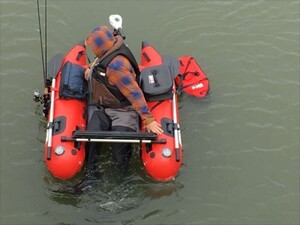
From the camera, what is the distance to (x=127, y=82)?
6098 millimetres

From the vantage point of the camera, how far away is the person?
6.09m

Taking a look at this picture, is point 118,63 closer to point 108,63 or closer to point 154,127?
point 108,63

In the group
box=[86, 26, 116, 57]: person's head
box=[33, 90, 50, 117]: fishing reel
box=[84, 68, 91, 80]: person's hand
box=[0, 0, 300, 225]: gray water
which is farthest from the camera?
box=[33, 90, 50, 117]: fishing reel

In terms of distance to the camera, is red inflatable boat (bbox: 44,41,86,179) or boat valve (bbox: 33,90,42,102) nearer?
red inflatable boat (bbox: 44,41,86,179)

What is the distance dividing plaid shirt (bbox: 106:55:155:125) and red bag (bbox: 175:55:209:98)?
1.64 metres

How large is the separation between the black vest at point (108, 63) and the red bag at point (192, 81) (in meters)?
1.35

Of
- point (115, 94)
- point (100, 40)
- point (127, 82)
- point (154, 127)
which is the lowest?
point (154, 127)

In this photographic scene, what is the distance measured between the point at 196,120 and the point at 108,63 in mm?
2138

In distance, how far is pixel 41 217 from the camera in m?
6.42

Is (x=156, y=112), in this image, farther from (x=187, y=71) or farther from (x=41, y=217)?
(x=41, y=217)

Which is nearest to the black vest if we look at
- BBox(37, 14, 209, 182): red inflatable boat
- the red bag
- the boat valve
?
BBox(37, 14, 209, 182): red inflatable boat

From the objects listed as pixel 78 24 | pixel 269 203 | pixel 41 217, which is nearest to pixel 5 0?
pixel 78 24

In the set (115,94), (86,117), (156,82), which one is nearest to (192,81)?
(156,82)

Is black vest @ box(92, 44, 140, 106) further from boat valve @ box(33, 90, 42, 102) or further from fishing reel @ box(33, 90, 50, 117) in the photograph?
boat valve @ box(33, 90, 42, 102)
